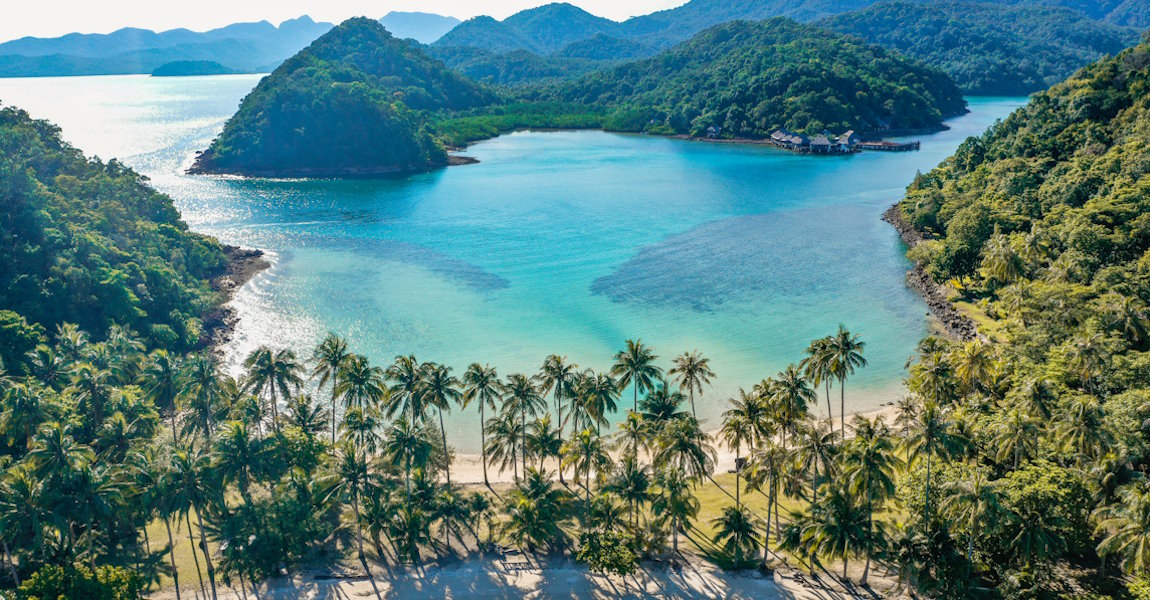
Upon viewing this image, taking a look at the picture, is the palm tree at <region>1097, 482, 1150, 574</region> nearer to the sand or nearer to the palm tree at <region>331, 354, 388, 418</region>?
the sand

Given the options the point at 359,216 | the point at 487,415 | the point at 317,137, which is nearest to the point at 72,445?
the point at 487,415

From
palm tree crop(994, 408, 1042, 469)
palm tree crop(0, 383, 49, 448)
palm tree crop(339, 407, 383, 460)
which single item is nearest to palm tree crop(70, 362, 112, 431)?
palm tree crop(0, 383, 49, 448)

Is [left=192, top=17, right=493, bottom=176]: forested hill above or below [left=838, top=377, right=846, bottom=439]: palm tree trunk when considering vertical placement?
above

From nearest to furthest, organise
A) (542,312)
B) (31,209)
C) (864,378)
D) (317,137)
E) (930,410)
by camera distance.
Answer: (930,410) < (864,378) < (31,209) < (542,312) < (317,137)

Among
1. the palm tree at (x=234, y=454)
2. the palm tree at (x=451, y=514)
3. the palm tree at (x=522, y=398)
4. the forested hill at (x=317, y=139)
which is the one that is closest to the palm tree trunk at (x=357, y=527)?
the palm tree at (x=451, y=514)

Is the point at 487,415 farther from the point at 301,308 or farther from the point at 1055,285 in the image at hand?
the point at 1055,285

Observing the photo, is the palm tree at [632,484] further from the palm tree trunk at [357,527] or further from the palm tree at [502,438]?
the palm tree trunk at [357,527]
